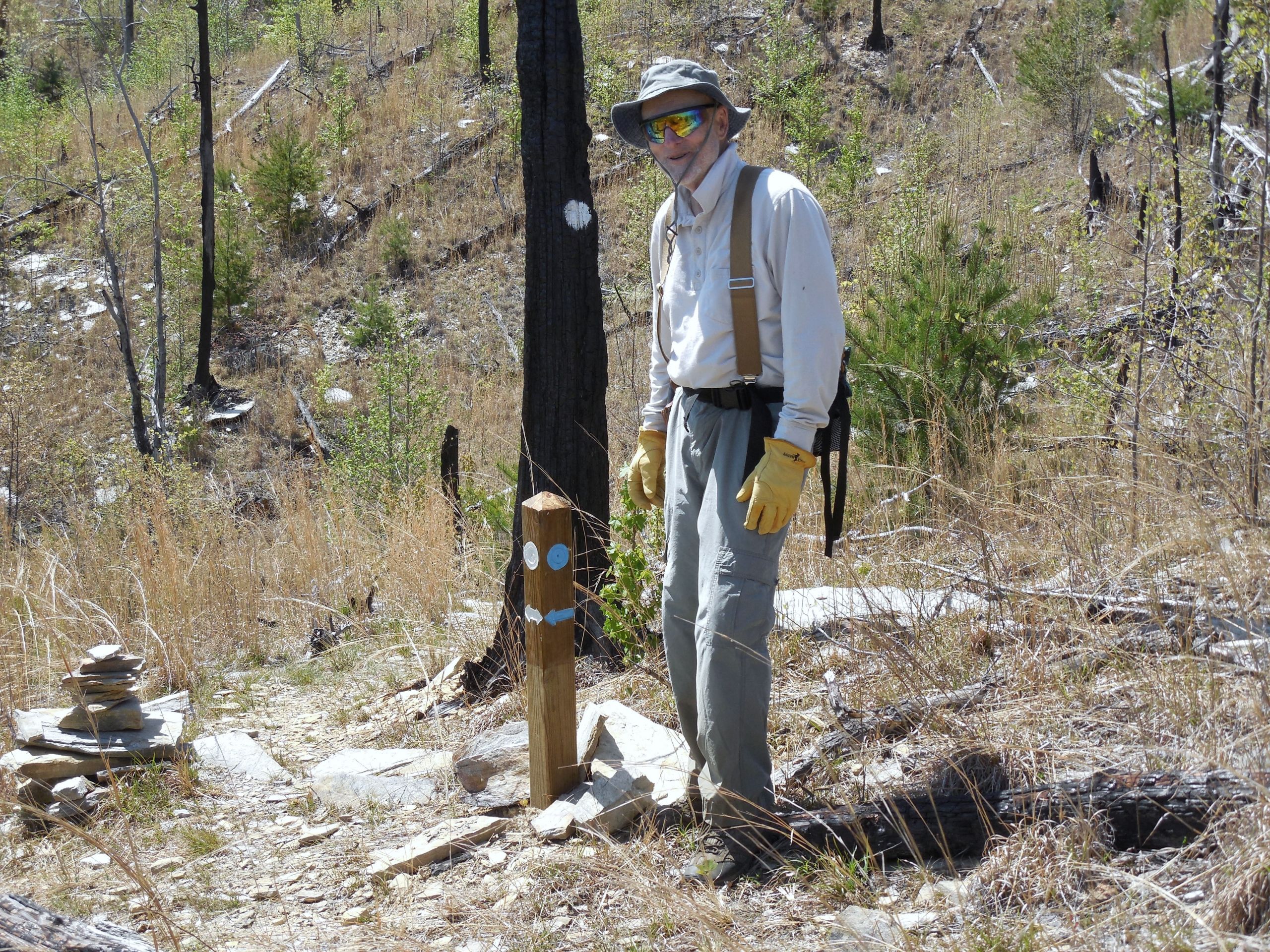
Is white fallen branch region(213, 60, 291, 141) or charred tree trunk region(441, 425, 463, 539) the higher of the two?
white fallen branch region(213, 60, 291, 141)

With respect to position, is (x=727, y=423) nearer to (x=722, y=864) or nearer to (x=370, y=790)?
(x=722, y=864)

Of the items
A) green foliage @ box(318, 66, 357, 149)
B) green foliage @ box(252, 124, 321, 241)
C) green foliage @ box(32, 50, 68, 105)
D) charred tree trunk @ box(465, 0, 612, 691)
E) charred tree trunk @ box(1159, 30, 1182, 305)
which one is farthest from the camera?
green foliage @ box(32, 50, 68, 105)

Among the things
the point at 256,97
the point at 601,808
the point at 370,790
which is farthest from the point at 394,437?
the point at 256,97

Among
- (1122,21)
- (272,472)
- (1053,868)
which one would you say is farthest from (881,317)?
(1122,21)

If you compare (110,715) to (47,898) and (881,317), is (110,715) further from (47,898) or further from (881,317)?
(881,317)

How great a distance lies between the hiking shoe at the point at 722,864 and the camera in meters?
2.67

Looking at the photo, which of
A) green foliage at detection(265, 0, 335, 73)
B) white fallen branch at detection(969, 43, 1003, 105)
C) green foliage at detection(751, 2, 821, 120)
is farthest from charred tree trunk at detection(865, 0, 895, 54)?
green foliage at detection(265, 0, 335, 73)

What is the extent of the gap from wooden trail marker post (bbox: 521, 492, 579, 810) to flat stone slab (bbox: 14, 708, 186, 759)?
1.74 metres

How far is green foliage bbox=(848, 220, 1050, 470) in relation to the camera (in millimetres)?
6098

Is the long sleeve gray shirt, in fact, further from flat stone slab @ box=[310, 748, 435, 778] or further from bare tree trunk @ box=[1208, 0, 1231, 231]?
bare tree trunk @ box=[1208, 0, 1231, 231]

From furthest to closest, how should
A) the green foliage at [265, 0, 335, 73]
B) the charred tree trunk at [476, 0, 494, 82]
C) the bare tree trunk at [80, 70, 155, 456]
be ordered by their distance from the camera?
the green foliage at [265, 0, 335, 73], the charred tree trunk at [476, 0, 494, 82], the bare tree trunk at [80, 70, 155, 456]

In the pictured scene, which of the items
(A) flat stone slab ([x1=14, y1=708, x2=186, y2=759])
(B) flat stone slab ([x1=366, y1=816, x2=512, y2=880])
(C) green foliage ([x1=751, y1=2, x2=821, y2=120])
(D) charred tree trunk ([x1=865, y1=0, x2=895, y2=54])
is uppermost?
(D) charred tree trunk ([x1=865, y1=0, x2=895, y2=54])

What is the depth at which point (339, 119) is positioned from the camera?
23.5m

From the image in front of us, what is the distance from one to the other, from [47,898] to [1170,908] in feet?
10.1
